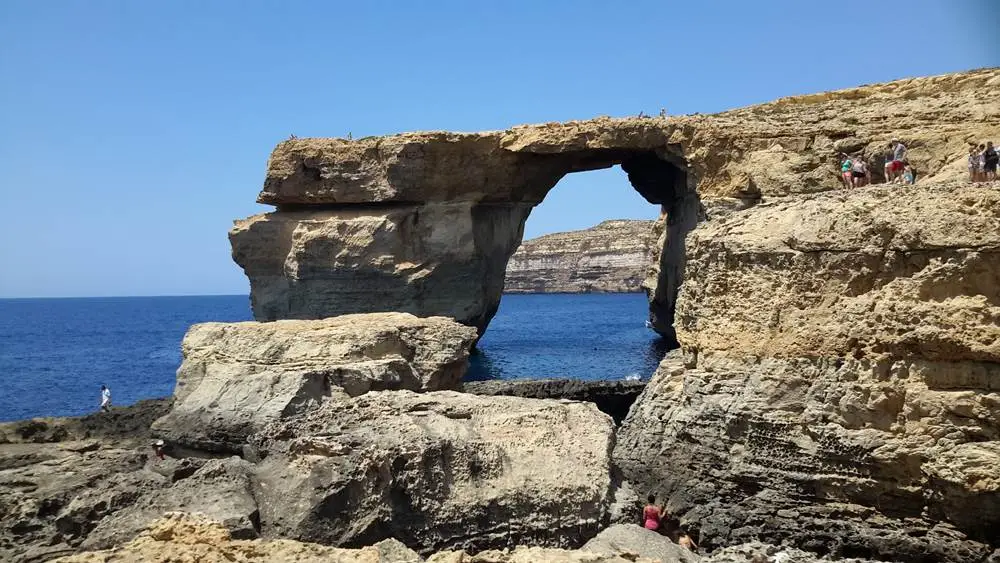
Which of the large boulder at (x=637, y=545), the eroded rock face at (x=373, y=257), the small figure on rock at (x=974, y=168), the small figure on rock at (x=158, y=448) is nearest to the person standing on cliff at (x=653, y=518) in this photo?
the large boulder at (x=637, y=545)

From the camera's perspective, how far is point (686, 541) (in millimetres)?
10445

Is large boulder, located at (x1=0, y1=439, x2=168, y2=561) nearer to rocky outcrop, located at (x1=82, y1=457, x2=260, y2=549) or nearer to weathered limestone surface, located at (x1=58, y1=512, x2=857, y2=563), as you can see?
rocky outcrop, located at (x1=82, y1=457, x2=260, y2=549)

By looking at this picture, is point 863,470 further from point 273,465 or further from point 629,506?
point 273,465

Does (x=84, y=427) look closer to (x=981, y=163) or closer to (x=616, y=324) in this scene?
(x=981, y=163)

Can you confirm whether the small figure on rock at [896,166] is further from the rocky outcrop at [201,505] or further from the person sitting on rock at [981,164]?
the rocky outcrop at [201,505]

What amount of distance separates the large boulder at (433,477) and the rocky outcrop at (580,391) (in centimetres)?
1059

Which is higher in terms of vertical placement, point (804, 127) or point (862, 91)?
point (862, 91)

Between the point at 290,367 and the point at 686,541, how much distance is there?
22.2 feet

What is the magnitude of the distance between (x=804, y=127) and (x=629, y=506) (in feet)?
44.8

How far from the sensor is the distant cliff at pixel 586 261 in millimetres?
88875

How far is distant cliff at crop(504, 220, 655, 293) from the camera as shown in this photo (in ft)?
292

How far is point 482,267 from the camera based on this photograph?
33156 mm

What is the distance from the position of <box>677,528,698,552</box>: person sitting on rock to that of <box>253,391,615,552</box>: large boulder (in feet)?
4.14

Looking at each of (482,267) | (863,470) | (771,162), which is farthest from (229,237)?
(863,470)
